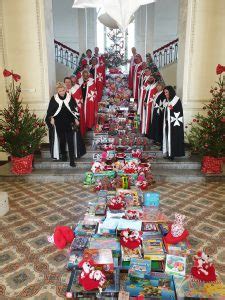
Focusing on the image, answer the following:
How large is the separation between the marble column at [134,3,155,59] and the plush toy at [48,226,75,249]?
45.2 ft

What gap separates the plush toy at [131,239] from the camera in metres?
3.29

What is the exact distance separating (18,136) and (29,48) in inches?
93.1

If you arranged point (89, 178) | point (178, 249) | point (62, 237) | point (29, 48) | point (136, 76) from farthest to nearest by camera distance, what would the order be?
point (136, 76)
point (29, 48)
point (89, 178)
point (62, 237)
point (178, 249)

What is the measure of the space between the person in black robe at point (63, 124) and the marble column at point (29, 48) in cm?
112

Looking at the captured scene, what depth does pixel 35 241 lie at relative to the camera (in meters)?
3.90

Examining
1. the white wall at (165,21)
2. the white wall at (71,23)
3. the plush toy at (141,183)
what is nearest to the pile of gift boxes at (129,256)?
the plush toy at (141,183)

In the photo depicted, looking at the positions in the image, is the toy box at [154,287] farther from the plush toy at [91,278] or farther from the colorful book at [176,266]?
the plush toy at [91,278]

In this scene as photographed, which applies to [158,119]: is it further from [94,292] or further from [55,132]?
[94,292]

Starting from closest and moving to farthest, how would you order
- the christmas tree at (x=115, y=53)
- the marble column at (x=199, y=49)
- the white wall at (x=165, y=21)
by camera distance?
the marble column at (x=199, y=49)
the white wall at (x=165, y=21)
the christmas tree at (x=115, y=53)

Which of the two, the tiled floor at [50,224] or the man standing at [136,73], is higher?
the man standing at [136,73]

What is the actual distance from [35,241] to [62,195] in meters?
1.63

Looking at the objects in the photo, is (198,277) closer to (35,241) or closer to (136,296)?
(136,296)

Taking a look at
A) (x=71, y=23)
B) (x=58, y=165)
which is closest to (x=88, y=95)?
(x=58, y=165)

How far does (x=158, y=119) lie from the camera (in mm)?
7035
